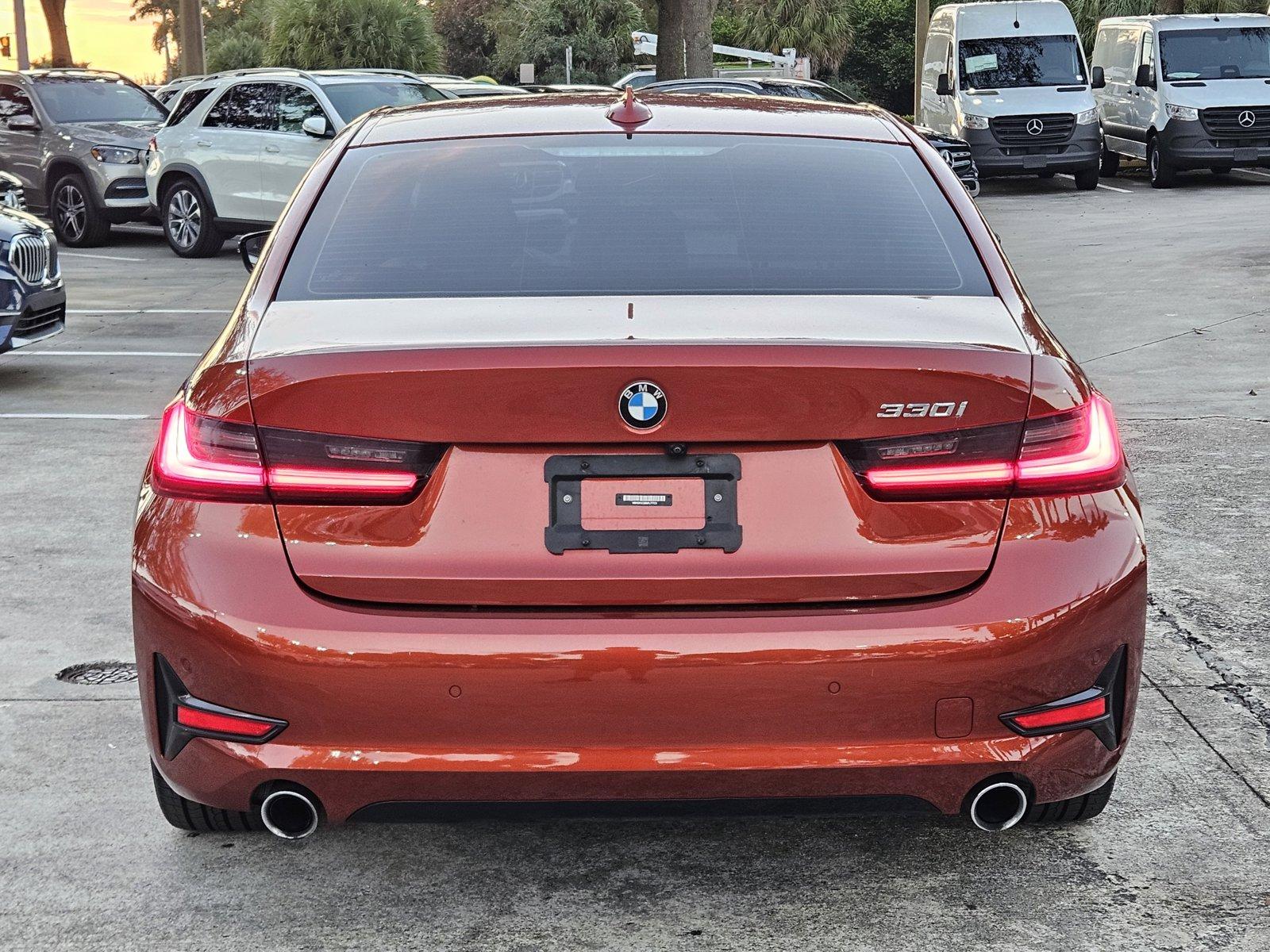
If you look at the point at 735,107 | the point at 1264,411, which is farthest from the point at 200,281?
the point at 735,107

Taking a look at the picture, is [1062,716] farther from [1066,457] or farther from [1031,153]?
[1031,153]

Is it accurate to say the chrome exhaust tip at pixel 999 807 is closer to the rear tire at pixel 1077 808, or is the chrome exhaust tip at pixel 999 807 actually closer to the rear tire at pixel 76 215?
the rear tire at pixel 1077 808

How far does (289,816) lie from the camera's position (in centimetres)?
326

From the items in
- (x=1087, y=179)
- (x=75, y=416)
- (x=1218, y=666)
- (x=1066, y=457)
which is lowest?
(x=1087, y=179)

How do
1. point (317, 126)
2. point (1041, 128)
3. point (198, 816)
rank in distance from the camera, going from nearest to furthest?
point (198, 816) < point (317, 126) < point (1041, 128)

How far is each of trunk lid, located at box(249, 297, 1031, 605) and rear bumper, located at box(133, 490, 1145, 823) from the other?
0.06 metres

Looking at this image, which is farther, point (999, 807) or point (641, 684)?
point (999, 807)

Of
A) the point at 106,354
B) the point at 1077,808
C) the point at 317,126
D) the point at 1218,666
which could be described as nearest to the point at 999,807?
the point at 1077,808

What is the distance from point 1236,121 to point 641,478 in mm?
22700

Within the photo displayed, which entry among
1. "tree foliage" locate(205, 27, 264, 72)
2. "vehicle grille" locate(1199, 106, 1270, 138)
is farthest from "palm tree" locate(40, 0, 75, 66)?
"vehicle grille" locate(1199, 106, 1270, 138)

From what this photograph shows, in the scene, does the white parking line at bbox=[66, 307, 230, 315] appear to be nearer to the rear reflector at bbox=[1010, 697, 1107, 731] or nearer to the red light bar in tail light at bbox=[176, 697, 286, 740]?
the red light bar in tail light at bbox=[176, 697, 286, 740]

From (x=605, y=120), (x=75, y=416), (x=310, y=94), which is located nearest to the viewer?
(x=605, y=120)

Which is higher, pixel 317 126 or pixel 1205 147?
pixel 317 126

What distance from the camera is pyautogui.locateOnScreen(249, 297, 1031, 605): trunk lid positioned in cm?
305
